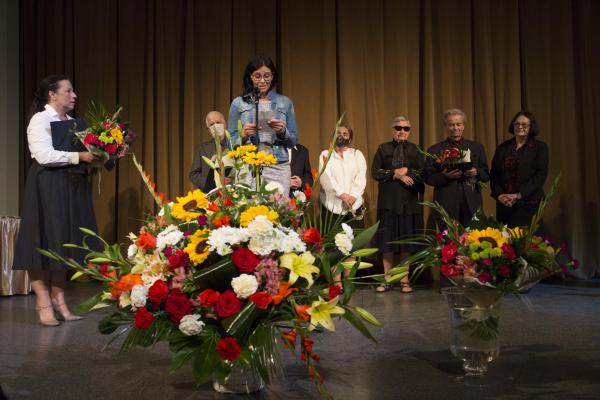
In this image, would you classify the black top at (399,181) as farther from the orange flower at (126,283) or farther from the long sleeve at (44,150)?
the orange flower at (126,283)

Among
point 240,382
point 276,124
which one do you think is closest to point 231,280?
point 240,382

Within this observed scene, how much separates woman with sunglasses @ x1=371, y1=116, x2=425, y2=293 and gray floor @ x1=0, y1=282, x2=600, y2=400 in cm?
123

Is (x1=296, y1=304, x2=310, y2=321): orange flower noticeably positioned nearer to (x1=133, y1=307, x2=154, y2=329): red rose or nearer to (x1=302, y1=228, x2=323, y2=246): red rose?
(x1=302, y1=228, x2=323, y2=246): red rose

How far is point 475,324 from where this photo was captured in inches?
87.0

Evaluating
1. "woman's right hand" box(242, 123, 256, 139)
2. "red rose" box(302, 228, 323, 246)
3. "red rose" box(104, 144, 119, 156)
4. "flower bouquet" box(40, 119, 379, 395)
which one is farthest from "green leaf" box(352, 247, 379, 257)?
"red rose" box(104, 144, 119, 156)

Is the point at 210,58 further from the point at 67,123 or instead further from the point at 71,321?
the point at 71,321

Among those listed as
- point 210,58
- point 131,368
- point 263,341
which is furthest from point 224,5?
point 263,341

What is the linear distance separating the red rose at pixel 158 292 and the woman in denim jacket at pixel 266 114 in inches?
65.2

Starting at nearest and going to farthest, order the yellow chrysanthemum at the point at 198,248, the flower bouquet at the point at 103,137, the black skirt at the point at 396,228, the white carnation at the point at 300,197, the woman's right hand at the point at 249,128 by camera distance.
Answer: the yellow chrysanthemum at the point at 198,248 < the white carnation at the point at 300,197 < the woman's right hand at the point at 249,128 < the flower bouquet at the point at 103,137 < the black skirt at the point at 396,228

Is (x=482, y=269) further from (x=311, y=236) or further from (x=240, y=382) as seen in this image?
(x=240, y=382)

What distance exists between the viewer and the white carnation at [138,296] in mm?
1729

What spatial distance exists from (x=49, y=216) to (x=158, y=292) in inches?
84.7

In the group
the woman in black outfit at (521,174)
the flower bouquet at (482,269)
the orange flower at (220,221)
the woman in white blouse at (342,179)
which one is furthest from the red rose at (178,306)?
the woman in black outfit at (521,174)

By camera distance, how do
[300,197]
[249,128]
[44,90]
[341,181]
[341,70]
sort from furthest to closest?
1. [341,70]
2. [341,181]
3. [44,90]
4. [249,128]
5. [300,197]
